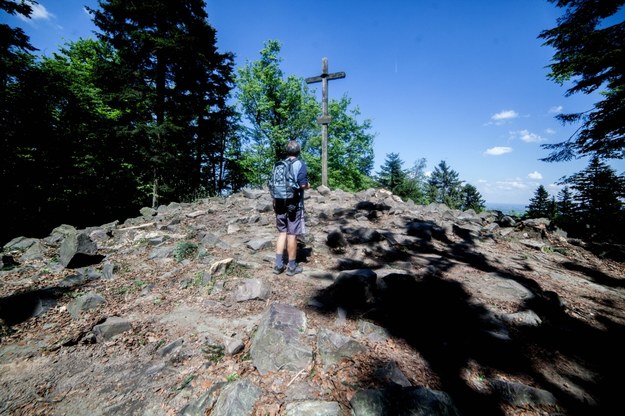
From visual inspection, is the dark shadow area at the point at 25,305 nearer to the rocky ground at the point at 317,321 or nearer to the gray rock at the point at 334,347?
the rocky ground at the point at 317,321

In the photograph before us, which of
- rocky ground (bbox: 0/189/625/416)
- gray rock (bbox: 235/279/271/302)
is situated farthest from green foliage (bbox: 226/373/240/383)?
gray rock (bbox: 235/279/271/302)

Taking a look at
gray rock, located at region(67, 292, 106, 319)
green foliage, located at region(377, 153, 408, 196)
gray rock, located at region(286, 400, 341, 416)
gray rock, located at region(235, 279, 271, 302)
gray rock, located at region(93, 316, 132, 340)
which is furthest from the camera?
green foliage, located at region(377, 153, 408, 196)

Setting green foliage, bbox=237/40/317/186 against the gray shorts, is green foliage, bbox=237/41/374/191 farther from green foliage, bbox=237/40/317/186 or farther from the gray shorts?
the gray shorts

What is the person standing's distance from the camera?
425cm

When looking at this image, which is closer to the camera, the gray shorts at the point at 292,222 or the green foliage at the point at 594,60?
the gray shorts at the point at 292,222

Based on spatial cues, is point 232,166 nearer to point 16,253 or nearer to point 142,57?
point 142,57

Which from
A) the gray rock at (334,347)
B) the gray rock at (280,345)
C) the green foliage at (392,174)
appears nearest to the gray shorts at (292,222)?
the gray rock at (280,345)

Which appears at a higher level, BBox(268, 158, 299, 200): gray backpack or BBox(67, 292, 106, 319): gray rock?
BBox(268, 158, 299, 200): gray backpack

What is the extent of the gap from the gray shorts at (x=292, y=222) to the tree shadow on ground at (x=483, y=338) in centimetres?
113

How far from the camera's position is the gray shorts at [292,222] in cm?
431

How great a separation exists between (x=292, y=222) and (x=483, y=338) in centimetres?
298

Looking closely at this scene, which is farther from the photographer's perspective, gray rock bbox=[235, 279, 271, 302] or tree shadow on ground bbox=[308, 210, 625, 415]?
gray rock bbox=[235, 279, 271, 302]

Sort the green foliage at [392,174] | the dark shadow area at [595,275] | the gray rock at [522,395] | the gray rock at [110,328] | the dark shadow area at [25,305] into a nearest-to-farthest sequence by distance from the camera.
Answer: the gray rock at [522,395] < the gray rock at [110,328] < the dark shadow area at [25,305] < the dark shadow area at [595,275] < the green foliage at [392,174]

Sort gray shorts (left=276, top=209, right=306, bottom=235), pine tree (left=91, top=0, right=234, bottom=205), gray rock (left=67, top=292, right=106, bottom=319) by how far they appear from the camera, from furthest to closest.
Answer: pine tree (left=91, top=0, right=234, bottom=205)
gray shorts (left=276, top=209, right=306, bottom=235)
gray rock (left=67, top=292, right=106, bottom=319)
